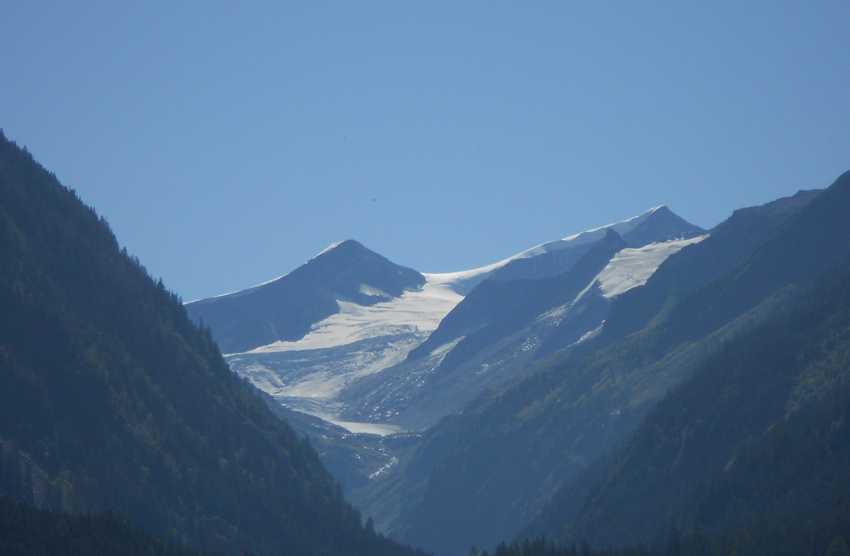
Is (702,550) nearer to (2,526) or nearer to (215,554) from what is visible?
(215,554)

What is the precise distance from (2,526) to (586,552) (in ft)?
353

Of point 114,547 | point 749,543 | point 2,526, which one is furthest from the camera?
point 749,543

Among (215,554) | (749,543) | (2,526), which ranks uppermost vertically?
(2,526)

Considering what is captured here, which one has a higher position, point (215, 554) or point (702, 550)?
point (215, 554)

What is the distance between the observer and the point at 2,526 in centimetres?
16688

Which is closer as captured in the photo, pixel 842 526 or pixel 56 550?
pixel 56 550

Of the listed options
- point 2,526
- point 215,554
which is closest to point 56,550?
point 2,526

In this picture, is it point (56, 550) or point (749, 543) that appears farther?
point (749, 543)

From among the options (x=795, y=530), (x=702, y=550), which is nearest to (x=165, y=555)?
(x=702, y=550)

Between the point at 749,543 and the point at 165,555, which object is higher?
the point at 165,555

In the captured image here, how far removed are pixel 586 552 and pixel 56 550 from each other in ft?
323

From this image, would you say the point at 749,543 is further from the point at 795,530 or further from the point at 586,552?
the point at 586,552

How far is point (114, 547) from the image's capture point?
17800cm

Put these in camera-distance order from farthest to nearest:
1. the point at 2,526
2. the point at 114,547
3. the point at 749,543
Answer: the point at 749,543, the point at 114,547, the point at 2,526
